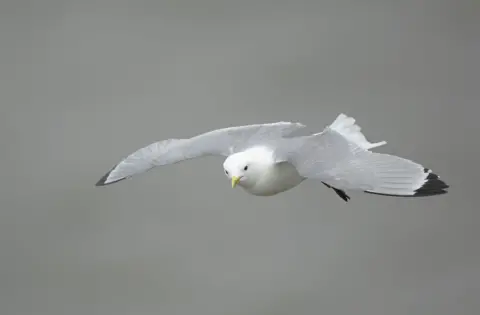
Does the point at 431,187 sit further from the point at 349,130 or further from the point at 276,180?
the point at 349,130

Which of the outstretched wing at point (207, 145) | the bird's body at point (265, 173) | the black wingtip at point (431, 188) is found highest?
the outstretched wing at point (207, 145)

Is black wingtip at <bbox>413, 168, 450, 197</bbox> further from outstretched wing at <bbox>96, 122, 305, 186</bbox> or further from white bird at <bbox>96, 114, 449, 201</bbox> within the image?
outstretched wing at <bbox>96, 122, 305, 186</bbox>

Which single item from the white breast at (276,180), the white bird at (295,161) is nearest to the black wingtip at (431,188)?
the white bird at (295,161)

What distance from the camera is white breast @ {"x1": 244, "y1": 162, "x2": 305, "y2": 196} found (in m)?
1.88

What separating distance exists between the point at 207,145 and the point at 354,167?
47 centimetres

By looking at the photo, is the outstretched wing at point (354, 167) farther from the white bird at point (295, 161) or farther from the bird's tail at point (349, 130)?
the bird's tail at point (349, 130)

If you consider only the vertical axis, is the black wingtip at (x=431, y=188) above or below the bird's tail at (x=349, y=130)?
below

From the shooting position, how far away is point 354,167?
5.72ft

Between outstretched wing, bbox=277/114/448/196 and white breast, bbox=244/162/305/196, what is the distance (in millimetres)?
40

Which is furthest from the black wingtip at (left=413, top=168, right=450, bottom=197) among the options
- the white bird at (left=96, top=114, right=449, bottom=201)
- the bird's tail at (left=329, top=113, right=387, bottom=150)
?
the bird's tail at (left=329, top=113, right=387, bottom=150)

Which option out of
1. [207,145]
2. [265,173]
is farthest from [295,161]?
[207,145]

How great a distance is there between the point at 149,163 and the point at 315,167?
52 centimetres

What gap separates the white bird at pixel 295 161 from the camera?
167 cm

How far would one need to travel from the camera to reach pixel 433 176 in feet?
5.37
